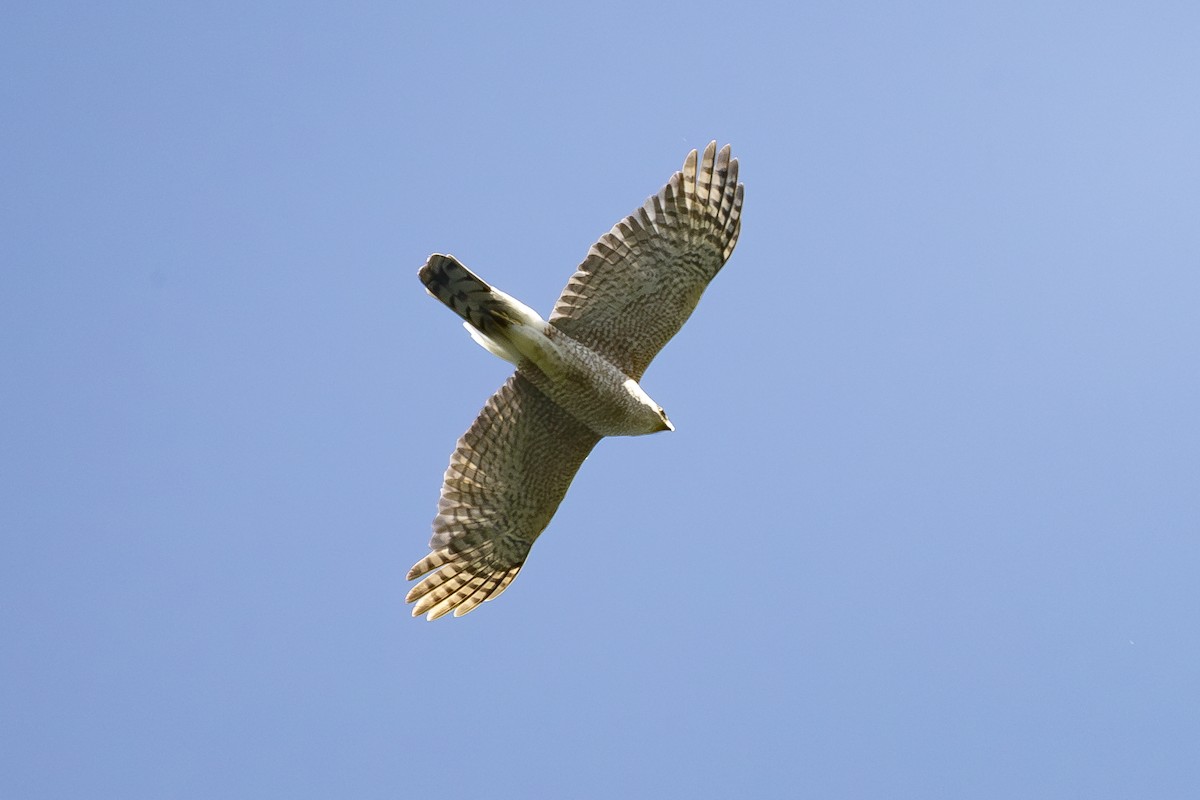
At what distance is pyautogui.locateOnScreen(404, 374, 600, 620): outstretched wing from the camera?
443 inches

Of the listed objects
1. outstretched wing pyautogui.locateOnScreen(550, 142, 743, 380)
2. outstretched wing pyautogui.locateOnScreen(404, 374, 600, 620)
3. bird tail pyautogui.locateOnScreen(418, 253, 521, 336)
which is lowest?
outstretched wing pyautogui.locateOnScreen(404, 374, 600, 620)

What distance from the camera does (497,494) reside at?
11.4 m

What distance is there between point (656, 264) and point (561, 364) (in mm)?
1155

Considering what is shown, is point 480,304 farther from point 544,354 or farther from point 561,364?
point 561,364

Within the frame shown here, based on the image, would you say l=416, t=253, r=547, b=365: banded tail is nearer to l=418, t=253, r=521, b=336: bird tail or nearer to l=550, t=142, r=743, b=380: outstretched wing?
l=418, t=253, r=521, b=336: bird tail

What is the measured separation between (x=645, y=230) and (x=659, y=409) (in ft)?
5.20

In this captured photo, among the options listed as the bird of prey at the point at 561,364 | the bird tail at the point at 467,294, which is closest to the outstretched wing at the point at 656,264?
the bird of prey at the point at 561,364

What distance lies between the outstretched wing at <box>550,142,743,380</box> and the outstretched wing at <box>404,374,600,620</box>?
81 centimetres

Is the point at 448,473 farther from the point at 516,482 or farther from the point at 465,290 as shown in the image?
the point at 465,290

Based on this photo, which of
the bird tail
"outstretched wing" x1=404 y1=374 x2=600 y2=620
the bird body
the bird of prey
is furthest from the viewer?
"outstretched wing" x1=404 y1=374 x2=600 y2=620

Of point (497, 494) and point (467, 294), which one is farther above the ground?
point (467, 294)

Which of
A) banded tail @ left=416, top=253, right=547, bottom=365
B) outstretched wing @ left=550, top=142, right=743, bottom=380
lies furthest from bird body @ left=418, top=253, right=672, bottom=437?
outstretched wing @ left=550, top=142, right=743, bottom=380

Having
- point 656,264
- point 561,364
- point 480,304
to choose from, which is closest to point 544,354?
point 561,364

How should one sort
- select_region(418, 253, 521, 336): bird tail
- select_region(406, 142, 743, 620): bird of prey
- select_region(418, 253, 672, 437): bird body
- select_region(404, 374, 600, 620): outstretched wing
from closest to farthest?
select_region(418, 253, 521, 336): bird tail, select_region(418, 253, 672, 437): bird body, select_region(406, 142, 743, 620): bird of prey, select_region(404, 374, 600, 620): outstretched wing
